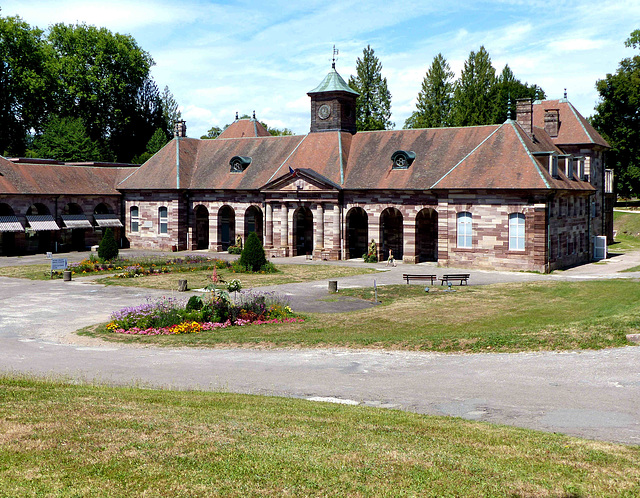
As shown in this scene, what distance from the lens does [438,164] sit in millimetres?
48594

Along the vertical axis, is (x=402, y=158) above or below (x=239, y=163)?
below

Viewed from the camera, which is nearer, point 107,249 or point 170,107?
point 107,249

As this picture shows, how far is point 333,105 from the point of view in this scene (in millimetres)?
55250

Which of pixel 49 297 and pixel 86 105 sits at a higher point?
pixel 86 105

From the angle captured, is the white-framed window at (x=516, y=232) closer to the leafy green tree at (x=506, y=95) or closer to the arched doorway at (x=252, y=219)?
the arched doorway at (x=252, y=219)

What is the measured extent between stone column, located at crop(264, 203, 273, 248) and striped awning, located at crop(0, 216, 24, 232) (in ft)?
63.9

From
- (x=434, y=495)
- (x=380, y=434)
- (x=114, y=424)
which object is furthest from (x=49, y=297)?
(x=434, y=495)

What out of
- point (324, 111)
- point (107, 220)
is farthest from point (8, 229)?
point (324, 111)

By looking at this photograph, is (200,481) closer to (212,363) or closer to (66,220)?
(212,363)

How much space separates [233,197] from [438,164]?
1824 centimetres

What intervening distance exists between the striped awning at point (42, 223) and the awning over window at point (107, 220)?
4.26 m

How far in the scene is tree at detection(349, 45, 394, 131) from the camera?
289 feet

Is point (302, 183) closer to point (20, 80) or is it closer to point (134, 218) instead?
point (134, 218)

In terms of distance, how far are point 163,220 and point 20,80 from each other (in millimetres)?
32825
